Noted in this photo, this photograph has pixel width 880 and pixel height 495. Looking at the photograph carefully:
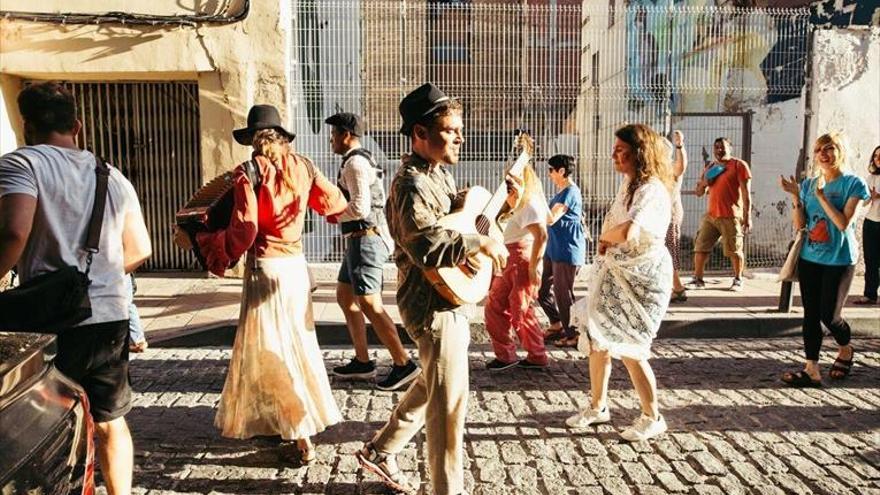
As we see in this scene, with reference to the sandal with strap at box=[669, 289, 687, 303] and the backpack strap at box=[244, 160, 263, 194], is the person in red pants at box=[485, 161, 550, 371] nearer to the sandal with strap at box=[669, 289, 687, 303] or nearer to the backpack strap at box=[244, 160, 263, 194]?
the backpack strap at box=[244, 160, 263, 194]

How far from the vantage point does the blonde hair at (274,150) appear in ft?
13.0

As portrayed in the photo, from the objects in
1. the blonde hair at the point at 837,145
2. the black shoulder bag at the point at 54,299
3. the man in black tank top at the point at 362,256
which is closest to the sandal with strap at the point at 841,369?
the blonde hair at the point at 837,145

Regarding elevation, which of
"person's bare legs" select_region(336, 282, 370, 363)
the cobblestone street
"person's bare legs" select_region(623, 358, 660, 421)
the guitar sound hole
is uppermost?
the guitar sound hole

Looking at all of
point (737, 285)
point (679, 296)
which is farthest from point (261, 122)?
Result: point (737, 285)

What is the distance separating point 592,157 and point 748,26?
10.1 ft

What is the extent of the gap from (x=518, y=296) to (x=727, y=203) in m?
4.37

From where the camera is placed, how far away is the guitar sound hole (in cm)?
341

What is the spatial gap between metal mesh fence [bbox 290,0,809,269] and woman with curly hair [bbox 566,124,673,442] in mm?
6379

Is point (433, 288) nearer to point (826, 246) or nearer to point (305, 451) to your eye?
point (305, 451)

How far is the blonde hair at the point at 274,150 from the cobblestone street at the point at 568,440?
5.10 ft

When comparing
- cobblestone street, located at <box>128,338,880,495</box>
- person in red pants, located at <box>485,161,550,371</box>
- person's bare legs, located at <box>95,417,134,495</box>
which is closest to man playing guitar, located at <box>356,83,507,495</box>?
cobblestone street, located at <box>128,338,880,495</box>

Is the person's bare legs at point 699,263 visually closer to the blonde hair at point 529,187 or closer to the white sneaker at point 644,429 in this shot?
the blonde hair at point 529,187

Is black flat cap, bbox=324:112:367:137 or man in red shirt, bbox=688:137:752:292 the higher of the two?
black flat cap, bbox=324:112:367:137

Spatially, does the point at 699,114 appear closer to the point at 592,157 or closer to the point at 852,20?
the point at 592,157
